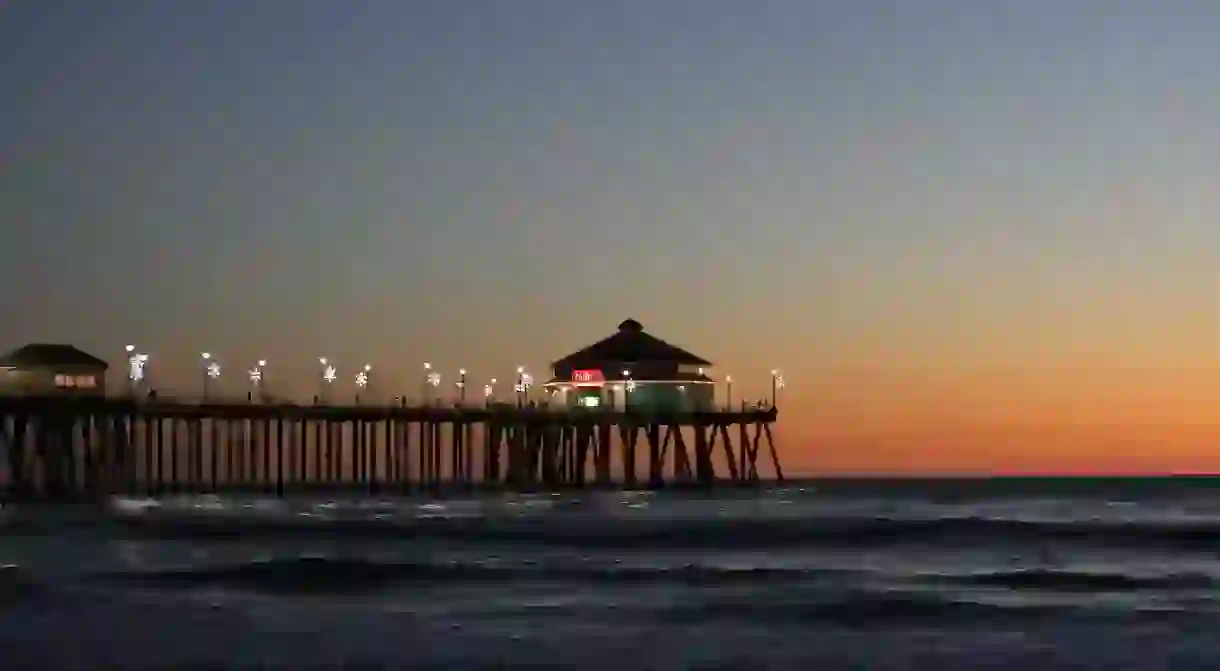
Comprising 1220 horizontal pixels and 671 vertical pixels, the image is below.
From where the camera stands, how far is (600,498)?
96.4 m

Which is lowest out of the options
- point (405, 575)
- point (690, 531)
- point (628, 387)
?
point (405, 575)

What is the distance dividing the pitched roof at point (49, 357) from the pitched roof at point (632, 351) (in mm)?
27304

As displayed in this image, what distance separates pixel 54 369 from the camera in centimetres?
9269

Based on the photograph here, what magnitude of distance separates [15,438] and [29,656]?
5465 centimetres

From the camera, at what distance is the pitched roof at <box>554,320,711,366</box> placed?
352ft

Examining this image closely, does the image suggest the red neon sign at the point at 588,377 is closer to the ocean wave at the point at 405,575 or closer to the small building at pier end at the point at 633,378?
the small building at pier end at the point at 633,378

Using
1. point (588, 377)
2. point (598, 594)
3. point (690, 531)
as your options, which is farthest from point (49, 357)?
point (598, 594)

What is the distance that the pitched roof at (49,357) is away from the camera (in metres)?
92.8

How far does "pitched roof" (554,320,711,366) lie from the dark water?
41.1 m

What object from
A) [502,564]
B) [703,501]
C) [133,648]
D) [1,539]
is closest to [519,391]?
[703,501]

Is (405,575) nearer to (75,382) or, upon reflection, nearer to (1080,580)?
(1080,580)

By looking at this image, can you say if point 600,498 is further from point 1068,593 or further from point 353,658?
point 353,658

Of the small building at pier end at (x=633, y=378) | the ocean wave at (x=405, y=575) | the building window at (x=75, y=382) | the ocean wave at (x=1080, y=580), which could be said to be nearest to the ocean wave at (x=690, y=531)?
the ocean wave at (x=405, y=575)

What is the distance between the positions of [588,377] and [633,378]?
9.34 feet
